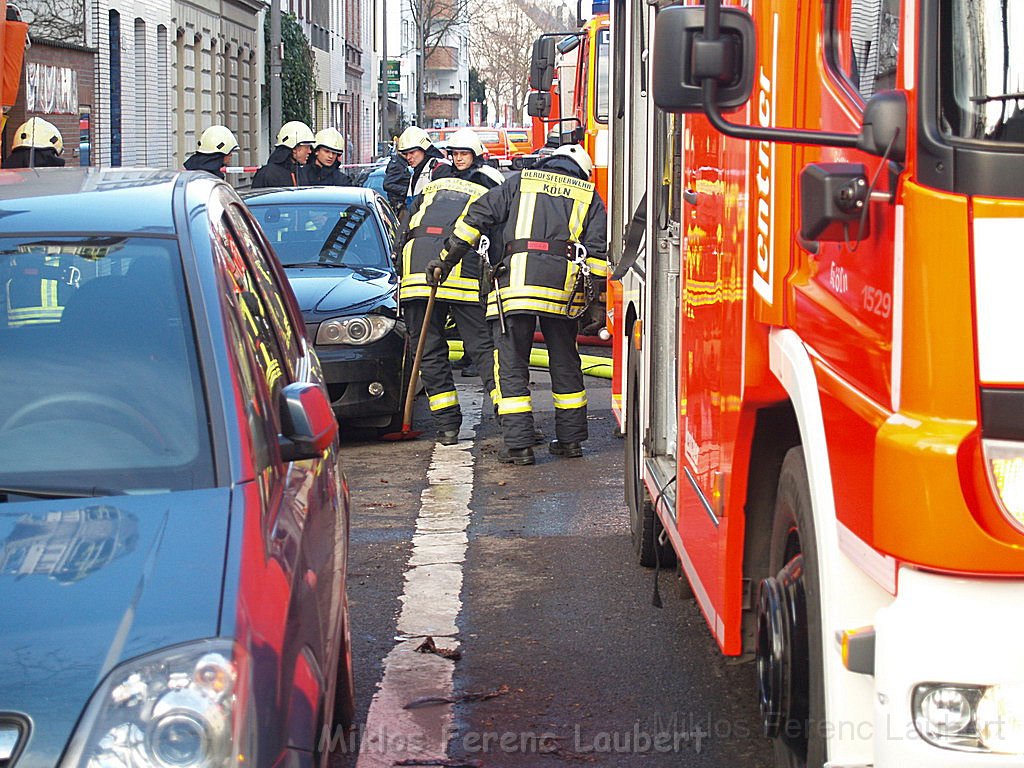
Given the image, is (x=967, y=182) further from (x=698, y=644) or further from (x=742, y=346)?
(x=698, y=644)

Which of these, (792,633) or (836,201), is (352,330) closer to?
(792,633)

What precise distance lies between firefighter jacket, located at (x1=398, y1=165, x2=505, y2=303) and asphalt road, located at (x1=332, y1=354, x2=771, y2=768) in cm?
166

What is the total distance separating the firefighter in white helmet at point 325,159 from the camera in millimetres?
16406

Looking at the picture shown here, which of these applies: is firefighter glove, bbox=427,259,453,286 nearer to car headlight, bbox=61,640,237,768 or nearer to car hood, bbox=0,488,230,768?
car hood, bbox=0,488,230,768

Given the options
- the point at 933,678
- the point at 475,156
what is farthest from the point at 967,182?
the point at 475,156

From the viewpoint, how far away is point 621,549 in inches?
282

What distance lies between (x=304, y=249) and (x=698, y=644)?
598 cm

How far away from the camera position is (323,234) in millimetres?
11180

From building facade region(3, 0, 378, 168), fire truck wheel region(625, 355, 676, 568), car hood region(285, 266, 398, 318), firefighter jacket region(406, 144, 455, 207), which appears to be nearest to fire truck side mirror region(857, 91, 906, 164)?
fire truck wheel region(625, 355, 676, 568)

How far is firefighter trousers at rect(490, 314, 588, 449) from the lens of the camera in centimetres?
927

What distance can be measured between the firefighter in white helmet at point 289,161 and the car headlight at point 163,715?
13.8 metres

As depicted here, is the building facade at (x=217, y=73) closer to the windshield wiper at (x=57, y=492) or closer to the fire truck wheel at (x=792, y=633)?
Answer: the fire truck wheel at (x=792, y=633)

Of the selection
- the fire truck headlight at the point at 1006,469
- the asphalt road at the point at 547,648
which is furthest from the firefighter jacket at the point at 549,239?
the fire truck headlight at the point at 1006,469

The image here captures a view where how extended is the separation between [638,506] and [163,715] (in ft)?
14.0
